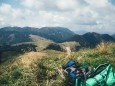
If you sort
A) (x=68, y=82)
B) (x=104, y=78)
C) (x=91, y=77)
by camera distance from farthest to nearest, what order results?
(x=68, y=82) → (x=91, y=77) → (x=104, y=78)

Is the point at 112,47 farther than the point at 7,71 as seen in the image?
Yes

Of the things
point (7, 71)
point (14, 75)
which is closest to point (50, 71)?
point (14, 75)

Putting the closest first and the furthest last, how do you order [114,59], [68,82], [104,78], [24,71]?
1. [104,78]
2. [68,82]
3. [24,71]
4. [114,59]

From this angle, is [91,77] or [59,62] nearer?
[91,77]

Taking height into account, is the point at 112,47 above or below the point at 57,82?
above

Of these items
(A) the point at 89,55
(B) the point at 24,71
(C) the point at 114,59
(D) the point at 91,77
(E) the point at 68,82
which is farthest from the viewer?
(A) the point at 89,55

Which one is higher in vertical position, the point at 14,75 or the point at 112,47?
the point at 112,47

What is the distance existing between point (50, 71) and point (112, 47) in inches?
215

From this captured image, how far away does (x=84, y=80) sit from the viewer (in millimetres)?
9258

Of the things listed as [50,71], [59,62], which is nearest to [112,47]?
[59,62]

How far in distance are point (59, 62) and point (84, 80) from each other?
456cm

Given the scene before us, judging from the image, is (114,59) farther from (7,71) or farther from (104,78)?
(7,71)

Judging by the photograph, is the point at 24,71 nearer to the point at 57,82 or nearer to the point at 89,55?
the point at 57,82

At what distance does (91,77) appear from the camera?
9672 millimetres
